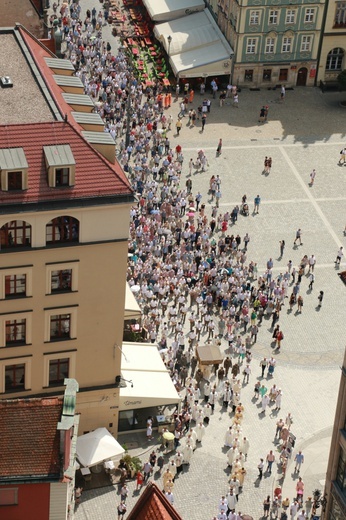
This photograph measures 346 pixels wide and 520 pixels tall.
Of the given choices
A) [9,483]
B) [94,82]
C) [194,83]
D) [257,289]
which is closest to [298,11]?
[194,83]

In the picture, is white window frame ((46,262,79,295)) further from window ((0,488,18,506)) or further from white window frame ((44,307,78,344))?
window ((0,488,18,506))

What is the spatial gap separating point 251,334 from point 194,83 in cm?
4167

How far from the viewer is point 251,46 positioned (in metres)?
118

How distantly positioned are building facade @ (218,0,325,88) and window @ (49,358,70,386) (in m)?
55.2

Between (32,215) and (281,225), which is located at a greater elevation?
(32,215)

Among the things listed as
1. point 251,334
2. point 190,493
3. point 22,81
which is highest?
point 22,81

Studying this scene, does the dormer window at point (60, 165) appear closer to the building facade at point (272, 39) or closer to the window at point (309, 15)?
the building facade at point (272, 39)

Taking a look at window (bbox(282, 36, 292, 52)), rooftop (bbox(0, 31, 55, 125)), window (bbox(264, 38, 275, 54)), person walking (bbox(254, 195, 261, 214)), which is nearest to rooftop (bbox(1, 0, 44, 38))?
rooftop (bbox(0, 31, 55, 125))

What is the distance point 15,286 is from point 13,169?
7.02 metres

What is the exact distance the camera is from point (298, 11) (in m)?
117

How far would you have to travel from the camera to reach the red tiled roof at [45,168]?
207 feet

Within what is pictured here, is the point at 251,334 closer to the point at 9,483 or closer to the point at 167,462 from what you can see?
the point at 167,462

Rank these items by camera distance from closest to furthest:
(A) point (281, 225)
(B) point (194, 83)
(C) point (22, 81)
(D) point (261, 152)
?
(C) point (22, 81) < (A) point (281, 225) < (D) point (261, 152) < (B) point (194, 83)

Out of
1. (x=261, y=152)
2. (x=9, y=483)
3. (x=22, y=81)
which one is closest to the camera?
(x=9, y=483)
